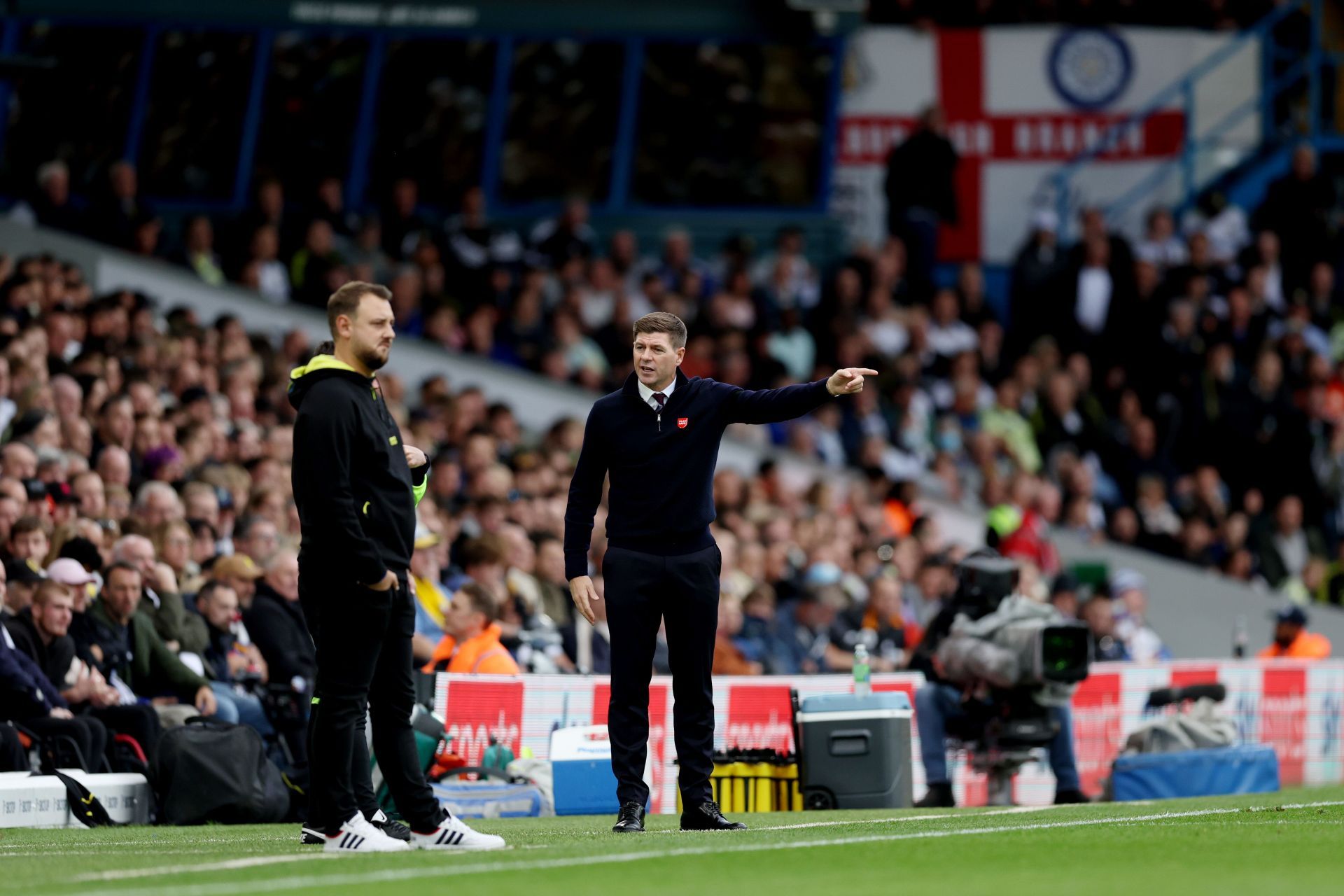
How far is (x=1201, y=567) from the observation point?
2264cm

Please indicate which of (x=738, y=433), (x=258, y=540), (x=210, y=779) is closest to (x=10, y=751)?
(x=210, y=779)

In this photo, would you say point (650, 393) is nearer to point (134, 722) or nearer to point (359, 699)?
point (359, 699)

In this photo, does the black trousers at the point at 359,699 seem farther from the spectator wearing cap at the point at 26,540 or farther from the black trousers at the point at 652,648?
the spectator wearing cap at the point at 26,540

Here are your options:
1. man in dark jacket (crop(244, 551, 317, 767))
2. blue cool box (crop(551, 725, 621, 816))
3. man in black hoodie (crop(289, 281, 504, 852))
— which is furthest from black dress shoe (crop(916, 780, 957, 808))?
man in black hoodie (crop(289, 281, 504, 852))

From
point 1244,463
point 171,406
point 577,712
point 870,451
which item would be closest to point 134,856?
point 577,712

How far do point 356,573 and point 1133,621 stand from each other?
12.9 meters

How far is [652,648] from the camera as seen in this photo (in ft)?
31.3

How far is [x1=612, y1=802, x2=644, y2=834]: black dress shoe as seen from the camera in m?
9.44

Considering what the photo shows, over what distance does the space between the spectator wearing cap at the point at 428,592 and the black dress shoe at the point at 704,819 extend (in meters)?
4.45

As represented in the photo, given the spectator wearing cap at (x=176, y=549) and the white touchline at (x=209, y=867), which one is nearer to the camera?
the white touchline at (x=209, y=867)

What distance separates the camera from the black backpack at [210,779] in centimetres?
1141

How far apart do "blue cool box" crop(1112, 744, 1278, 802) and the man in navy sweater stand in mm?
4609

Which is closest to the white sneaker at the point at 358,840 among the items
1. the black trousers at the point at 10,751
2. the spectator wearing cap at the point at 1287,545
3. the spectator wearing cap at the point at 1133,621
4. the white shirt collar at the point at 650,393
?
the white shirt collar at the point at 650,393

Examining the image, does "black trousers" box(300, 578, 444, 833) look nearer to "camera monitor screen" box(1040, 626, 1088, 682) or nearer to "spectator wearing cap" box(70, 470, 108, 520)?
"camera monitor screen" box(1040, 626, 1088, 682)
